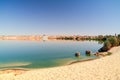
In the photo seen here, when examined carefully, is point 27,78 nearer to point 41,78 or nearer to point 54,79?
point 41,78

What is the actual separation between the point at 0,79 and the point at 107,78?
875cm

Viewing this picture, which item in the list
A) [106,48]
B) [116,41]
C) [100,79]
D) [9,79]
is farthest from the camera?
[116,41]

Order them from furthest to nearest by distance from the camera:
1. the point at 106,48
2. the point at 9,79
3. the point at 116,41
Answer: the point at 116,41
the point at 106,48
the point at 9,79

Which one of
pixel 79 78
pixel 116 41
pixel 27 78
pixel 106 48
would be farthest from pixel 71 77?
pixel 116 41

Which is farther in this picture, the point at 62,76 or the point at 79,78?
the point at 62,76

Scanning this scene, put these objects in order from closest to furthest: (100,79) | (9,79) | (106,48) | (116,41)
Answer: (100,79) < (9,79) < (106,48) < (116,41)

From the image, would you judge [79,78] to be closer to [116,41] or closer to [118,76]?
[118,76]

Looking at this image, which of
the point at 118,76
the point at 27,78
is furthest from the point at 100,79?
the point at 27,78

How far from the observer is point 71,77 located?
14945 mm

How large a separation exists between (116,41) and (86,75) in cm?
3774

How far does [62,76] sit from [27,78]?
9.88 feet

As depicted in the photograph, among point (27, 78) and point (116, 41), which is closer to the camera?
point (27, 78)

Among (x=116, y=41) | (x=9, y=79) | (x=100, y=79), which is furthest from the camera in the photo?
(x=116, y=41)

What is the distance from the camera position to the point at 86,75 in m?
15.4
